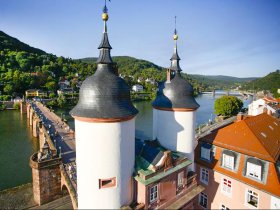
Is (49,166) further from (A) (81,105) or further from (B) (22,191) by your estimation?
(A) (81,105)

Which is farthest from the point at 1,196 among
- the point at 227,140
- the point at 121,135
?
the point at 227,140

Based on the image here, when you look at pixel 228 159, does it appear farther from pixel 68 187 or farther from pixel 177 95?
pixel 68 187

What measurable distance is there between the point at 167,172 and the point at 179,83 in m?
5.43

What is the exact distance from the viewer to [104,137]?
28.2ft

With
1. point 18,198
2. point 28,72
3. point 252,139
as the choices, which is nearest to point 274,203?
point 252,139

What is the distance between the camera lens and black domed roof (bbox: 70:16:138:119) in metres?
8.60

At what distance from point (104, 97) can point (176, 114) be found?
5.38m

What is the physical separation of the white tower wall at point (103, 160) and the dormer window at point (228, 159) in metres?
7.62

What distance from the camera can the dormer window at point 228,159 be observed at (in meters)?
13.3

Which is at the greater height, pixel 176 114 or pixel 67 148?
pixel 176 114

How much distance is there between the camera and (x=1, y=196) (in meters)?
16.1

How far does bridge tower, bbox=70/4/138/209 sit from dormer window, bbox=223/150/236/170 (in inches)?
301

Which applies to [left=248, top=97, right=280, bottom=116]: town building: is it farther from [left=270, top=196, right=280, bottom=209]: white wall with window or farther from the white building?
the white building

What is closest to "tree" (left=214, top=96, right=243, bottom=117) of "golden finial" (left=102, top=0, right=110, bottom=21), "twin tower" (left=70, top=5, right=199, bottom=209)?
"twin tower" (left=70, top=5, right=199, bottom=209)
